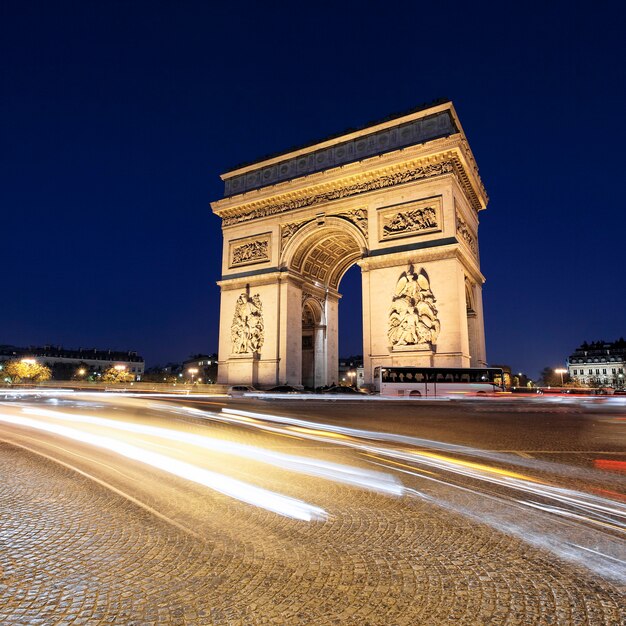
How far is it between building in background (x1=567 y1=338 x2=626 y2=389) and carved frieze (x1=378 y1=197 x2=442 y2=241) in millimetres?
69697

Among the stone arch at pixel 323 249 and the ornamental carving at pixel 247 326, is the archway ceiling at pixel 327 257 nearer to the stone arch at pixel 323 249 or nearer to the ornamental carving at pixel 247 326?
the stone arch at pixel 323 249

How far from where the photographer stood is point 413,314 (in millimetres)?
→ 19922

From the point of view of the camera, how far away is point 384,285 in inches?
838

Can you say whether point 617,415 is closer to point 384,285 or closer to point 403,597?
point 403,597

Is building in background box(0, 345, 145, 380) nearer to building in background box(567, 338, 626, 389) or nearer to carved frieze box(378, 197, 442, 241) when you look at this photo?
carved frieze box(378, 197, 442, 241)

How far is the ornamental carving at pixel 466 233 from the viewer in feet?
69.7

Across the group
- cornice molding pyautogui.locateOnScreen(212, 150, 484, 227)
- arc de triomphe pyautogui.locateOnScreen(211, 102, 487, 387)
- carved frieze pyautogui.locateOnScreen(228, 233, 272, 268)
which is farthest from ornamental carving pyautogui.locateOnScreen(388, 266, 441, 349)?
carved frieze pyautogui.locateOnScreen(228, 233, 272, 268)

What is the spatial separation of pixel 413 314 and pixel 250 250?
11.2 m

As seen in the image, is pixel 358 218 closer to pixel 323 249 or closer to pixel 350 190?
pixel 350 190

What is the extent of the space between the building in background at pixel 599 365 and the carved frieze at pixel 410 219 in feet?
229

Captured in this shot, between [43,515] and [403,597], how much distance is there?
255 centimetres

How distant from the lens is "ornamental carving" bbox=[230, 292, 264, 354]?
966 inches

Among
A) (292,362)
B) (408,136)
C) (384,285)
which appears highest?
(408,136)

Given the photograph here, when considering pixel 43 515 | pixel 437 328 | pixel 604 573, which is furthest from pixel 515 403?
pixel 43 515
